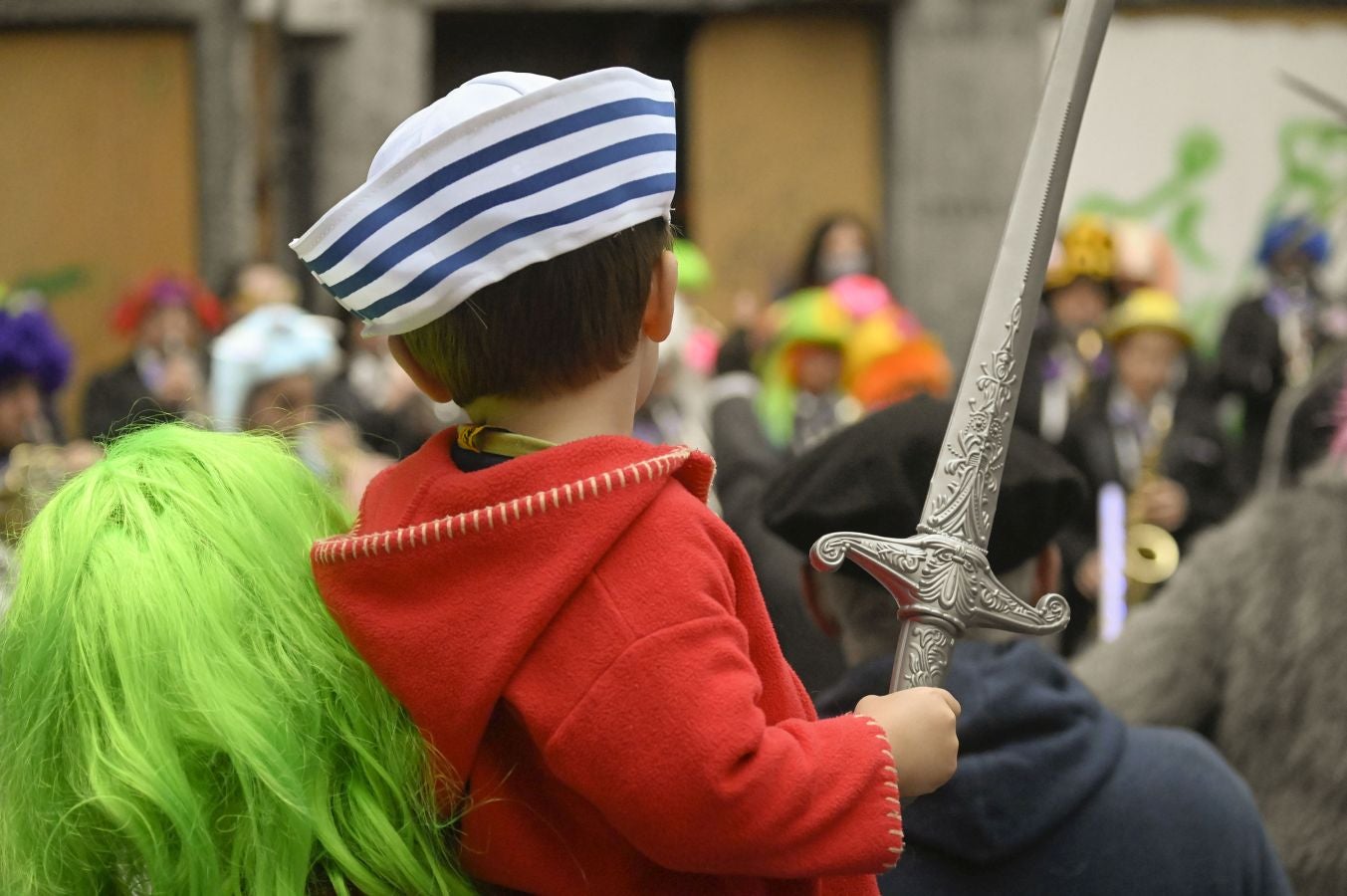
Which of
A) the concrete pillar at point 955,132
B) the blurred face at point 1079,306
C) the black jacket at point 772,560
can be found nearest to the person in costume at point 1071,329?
the blurred face at point 1079,306

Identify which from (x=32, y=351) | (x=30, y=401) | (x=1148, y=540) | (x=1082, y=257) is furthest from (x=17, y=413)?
(x=1082, y=257)

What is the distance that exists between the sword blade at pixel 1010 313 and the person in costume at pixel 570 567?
202 mm

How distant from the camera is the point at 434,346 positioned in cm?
161

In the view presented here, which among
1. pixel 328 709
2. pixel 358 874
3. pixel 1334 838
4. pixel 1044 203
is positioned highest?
pixel 1044 203

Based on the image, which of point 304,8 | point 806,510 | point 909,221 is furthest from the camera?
point 909,221

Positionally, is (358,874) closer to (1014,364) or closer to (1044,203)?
(1014,364)

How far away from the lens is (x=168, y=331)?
7156mm

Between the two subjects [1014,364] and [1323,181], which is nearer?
[1014,364]

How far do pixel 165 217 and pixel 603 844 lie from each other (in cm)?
868

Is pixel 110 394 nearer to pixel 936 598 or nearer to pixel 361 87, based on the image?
pixel 361 87

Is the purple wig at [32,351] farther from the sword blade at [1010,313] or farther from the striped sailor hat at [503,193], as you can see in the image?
the sword blade at [1010,313]

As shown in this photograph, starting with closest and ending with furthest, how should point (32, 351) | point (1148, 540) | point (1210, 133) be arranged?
point (32, 351), point (1148, 540), point (1210, 133)

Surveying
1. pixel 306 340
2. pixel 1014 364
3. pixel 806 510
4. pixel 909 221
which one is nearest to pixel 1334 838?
pixel 806 510

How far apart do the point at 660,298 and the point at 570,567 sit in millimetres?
280
